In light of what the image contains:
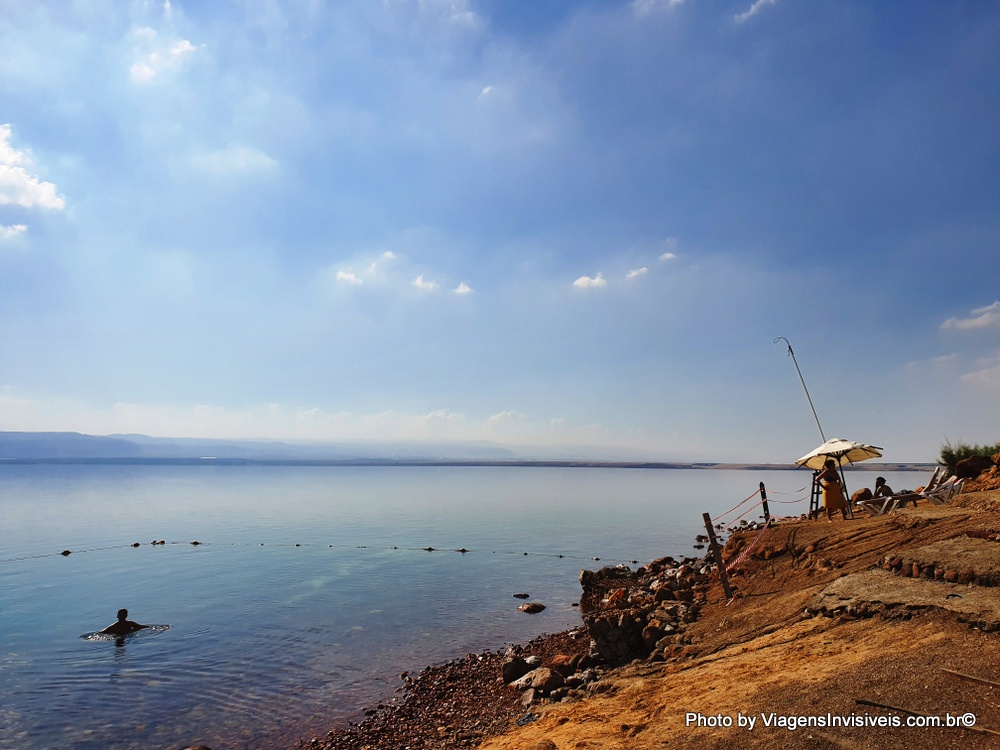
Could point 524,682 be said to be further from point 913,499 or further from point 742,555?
point 913,499

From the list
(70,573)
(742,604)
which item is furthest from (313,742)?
(70,573)

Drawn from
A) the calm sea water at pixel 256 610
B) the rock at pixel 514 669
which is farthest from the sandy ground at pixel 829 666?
the calm sea water at pixel 256 610

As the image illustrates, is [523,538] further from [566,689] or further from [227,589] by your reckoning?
[566,689]

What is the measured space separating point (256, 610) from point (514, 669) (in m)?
→ 16.8

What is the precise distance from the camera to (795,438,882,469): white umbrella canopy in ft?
72.4

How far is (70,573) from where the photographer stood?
35625 millimetres

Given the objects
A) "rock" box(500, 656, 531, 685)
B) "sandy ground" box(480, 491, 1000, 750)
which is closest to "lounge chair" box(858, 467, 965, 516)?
"sandy ground" box(480, 491, 1000, 750)

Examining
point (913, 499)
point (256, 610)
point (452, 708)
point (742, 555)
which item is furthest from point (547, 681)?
point (256, 610)

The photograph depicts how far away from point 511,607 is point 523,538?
22.2 metres

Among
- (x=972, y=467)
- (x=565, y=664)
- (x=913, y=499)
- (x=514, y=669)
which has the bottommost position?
(x=514, y=669)

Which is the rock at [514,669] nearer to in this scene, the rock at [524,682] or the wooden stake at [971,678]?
the rock at [524,682]

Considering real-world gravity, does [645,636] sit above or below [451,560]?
above

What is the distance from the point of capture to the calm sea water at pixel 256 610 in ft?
50.6

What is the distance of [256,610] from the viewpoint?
26234mm
